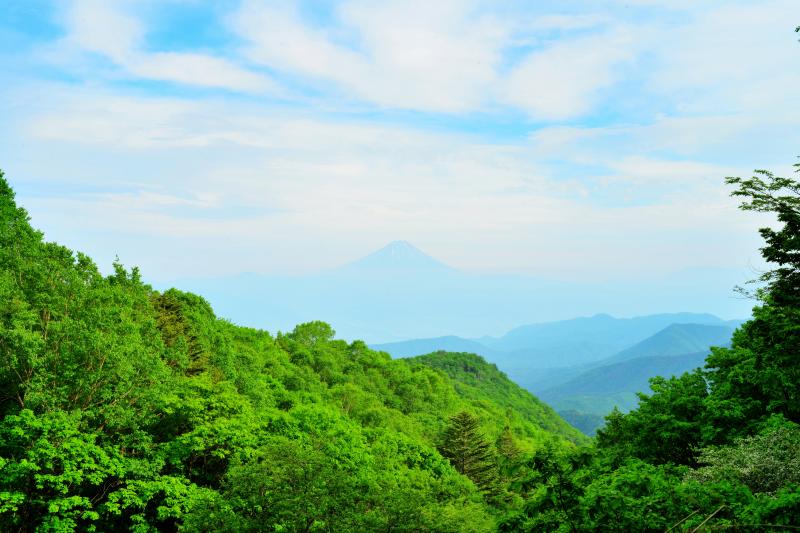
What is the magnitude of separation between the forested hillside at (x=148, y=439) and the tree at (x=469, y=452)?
38.6 feet

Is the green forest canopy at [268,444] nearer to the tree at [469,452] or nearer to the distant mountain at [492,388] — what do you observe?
the tree at [469,452]

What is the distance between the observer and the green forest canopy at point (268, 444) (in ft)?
41.2

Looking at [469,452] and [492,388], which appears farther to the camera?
[492,388]

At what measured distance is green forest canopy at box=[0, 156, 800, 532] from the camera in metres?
12.5

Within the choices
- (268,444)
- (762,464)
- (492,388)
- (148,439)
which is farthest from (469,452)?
(492,388)

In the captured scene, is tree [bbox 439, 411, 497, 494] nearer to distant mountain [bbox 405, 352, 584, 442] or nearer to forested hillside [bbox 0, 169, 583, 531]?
forested hillside [bbox 0, 169, 583, 531]

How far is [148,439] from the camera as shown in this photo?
26000 mm

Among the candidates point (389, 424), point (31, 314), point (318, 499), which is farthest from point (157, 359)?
point (389, 424)

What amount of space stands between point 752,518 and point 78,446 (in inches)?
904

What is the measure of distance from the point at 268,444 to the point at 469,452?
103 ft

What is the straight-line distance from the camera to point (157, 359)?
94.6 feet

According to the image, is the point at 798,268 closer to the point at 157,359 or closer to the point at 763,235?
the point at 763,235

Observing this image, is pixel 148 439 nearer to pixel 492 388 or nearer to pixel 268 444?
pixel 268 444

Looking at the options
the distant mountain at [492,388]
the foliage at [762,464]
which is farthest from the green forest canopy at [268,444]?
the distant mountain at [492,388]
